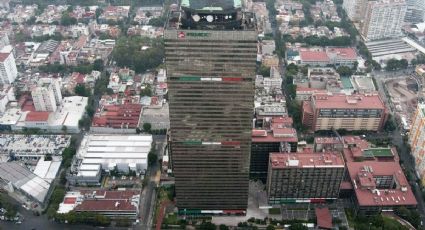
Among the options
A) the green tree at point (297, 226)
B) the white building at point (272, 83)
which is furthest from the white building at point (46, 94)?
the green tree at point (297, 226)

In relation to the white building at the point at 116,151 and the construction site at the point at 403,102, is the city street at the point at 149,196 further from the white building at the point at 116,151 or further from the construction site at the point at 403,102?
the construction site at the point at 403,102

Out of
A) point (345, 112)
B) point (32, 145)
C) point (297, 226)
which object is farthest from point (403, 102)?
point (32, 145)

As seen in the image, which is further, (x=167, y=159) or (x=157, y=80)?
(x=157, y=80)

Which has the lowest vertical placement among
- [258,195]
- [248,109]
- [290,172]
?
[258,195]

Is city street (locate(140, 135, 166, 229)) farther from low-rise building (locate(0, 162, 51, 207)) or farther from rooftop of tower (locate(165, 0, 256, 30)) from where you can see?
rooftop of tower (locate(165, 0, 256, 30))

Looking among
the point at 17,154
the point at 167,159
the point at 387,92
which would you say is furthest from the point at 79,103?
the point at 387,92

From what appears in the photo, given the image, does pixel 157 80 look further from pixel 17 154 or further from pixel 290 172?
pixel 290 172

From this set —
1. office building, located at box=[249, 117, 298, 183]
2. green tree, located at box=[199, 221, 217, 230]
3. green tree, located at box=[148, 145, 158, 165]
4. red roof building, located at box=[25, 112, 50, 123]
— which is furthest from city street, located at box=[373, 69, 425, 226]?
red roof building, located at box=[25, 112, 50, 123]
